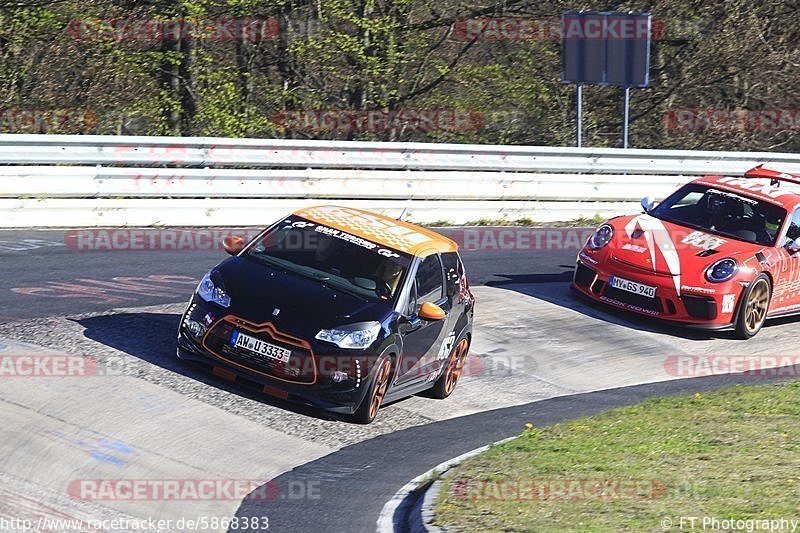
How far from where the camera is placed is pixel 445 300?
10.1m

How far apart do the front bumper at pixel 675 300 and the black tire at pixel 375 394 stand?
4.69 meters

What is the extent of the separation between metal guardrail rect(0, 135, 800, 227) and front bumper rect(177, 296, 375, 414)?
624 centimetres

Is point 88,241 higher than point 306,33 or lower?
lower

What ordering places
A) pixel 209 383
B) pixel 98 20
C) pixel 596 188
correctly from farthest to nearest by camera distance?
1. pixel 98 20
2. pixel 596 188
3. pixel 209 383

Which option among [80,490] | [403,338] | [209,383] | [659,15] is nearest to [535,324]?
[403,338]

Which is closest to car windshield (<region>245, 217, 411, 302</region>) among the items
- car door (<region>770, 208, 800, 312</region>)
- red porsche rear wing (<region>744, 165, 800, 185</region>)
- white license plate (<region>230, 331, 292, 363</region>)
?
white license plate (<region>230, 331, 292, 363</region>)

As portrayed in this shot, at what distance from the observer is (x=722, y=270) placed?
41.8 feet

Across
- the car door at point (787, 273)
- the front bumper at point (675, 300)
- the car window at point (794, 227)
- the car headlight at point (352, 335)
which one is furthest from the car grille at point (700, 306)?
the car headlight at point (352, 335)

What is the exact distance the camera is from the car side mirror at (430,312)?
30.6 feet

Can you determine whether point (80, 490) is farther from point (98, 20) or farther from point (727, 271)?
point (98, 20)

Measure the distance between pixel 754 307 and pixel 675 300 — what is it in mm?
960

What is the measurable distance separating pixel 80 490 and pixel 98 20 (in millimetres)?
17289

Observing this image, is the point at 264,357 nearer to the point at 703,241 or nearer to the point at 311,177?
the point at 703,241

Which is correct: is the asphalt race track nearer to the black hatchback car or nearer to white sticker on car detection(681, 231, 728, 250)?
the black hatchback car
